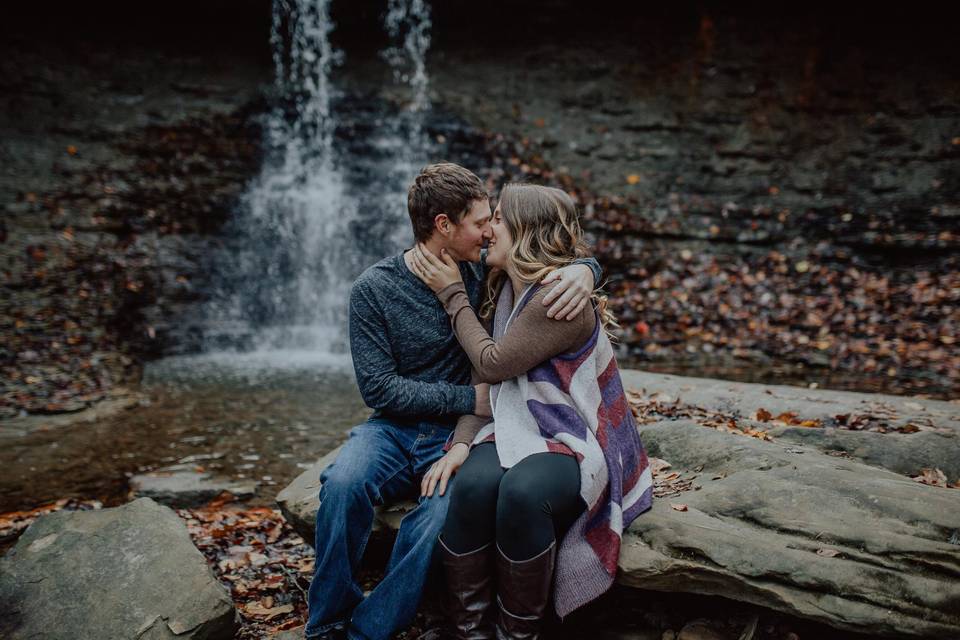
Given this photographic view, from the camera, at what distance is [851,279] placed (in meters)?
8.17

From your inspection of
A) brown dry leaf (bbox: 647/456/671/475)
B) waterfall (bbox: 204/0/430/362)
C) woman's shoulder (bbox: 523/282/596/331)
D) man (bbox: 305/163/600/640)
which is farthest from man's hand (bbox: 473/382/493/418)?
waterfall (bbox: 204/0/430/362)

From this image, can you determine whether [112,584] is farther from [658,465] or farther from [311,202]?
[311,202]

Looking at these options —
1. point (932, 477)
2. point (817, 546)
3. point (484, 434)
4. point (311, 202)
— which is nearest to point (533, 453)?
point (484, 434)

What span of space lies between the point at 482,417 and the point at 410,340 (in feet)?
1.59

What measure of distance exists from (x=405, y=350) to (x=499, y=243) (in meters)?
0.66

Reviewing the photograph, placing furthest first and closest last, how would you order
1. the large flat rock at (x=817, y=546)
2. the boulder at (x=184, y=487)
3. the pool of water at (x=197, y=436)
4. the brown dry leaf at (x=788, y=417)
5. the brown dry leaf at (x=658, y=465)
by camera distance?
1. the pool of water at (x=197, y=436)
2. the boulder at (x=184, y=487)
3. the brown dry leaf at (x=788, y=417)
4. the brown dry leaf at (x=658, y=465)
5. the large flat rock at (x=817, y=546)

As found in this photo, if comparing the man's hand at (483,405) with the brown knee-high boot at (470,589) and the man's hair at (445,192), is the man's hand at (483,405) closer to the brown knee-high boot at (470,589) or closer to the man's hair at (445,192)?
the brown knee-high boot at (470,589)

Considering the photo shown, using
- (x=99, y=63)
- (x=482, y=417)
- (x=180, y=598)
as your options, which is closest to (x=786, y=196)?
(x=482, y=417)

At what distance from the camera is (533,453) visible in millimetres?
2352

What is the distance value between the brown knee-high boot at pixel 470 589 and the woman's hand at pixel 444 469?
0.22m

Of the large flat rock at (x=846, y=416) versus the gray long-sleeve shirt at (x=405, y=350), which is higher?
the gray long-sleeve shirt at (x=405, y=350)

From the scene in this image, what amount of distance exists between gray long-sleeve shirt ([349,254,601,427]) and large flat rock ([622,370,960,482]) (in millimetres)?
1743

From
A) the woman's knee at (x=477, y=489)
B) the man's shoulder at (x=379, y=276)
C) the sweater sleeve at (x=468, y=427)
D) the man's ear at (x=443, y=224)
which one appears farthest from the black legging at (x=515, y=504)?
the man's ear at (x=443, y=224)

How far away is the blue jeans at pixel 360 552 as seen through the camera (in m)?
2.38
